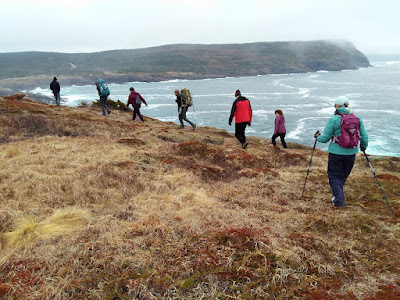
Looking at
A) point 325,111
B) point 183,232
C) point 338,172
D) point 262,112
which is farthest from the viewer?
point 262,112

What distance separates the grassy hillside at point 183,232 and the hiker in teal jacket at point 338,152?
21.5 inches

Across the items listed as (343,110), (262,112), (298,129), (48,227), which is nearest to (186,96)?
(343,110)

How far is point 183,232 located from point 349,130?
386cm

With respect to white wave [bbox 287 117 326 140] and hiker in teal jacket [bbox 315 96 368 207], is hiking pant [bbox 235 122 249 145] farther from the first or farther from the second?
white wave [bbox 287 117 326 140]

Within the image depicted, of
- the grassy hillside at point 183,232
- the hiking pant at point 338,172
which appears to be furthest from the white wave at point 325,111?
the hiking pant at point 338,172

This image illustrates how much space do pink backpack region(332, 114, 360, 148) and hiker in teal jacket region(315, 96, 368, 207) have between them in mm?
107

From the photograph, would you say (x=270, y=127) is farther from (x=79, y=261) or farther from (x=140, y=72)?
(x=140, y=72)

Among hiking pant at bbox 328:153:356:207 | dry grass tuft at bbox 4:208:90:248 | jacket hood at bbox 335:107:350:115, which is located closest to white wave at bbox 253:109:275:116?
hiking pant at bbox 328:153:356:207

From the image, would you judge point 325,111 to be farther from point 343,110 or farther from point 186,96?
point 343,110

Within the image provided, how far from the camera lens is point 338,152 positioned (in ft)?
18.6

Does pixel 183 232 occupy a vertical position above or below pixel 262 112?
above

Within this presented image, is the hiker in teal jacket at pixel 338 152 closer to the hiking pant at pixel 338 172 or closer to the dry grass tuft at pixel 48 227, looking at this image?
the hiking pant at pixel 338 172

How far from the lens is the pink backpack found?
5387 mm

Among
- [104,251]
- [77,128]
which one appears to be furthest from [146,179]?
[77,128]
